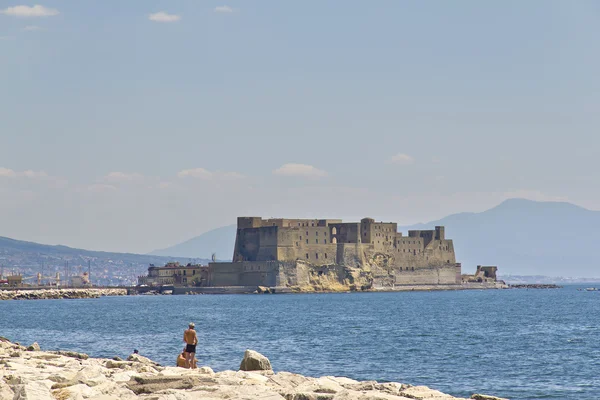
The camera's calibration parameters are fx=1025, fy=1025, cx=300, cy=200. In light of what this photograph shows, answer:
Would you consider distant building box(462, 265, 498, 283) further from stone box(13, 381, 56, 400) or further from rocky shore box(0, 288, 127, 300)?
stone box(13, 381, 56, 400)

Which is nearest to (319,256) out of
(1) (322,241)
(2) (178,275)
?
(1) (322,241)

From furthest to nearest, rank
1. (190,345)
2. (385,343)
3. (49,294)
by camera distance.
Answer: (49,294) < (385,343) < (190,345)

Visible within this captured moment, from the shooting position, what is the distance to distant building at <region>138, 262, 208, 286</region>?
353 feet

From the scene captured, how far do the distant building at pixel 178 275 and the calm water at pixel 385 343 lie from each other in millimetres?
45633

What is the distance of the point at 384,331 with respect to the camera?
44031 millimetres

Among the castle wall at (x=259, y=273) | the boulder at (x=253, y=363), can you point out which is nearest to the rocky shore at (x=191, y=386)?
the boulder at (x=253, y=363)

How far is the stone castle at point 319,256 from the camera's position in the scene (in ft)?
332

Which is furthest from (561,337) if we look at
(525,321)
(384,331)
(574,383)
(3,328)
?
(3,328)

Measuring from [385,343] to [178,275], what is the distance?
243 feet

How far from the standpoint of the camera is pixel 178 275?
109562 mm

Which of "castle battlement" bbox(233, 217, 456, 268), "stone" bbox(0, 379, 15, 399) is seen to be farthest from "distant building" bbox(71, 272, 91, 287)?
"stone" bbox(0, 379, 15, 399)

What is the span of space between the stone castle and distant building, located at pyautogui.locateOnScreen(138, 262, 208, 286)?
145 cm

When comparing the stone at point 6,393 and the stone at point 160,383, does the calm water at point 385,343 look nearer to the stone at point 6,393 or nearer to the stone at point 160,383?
the stone at point 160,383

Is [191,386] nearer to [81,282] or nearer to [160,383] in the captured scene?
[160,383]
